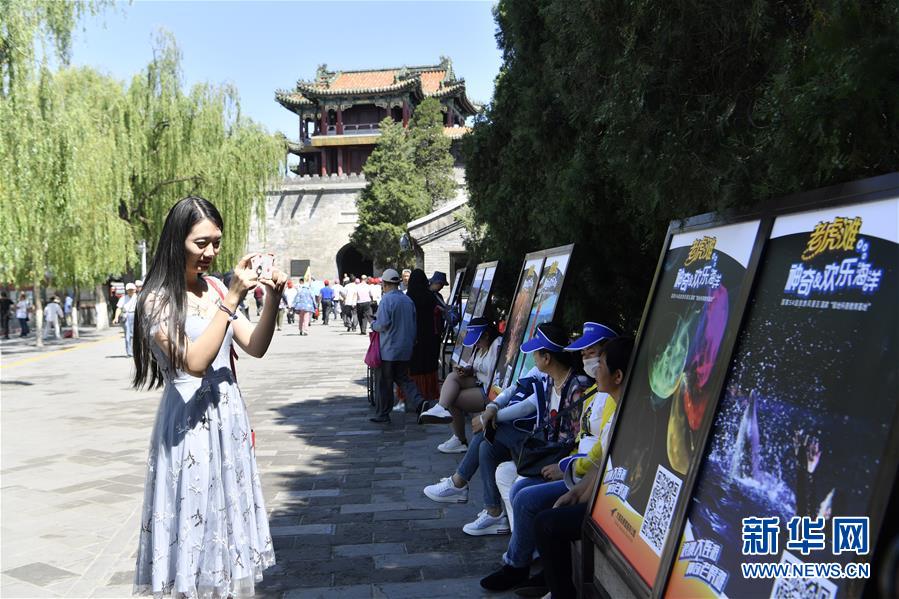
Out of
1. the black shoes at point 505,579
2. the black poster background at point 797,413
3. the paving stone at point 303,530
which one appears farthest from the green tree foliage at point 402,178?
the black poster background at point 797,413

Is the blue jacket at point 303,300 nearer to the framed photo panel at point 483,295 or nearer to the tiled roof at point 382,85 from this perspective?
the framed photo panel at point 483,295

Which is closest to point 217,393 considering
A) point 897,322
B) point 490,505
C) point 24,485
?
point 897,322

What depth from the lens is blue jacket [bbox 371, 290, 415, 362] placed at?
29.4 feet

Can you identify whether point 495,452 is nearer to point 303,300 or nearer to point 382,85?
point 303,300

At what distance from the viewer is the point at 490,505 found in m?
5.08

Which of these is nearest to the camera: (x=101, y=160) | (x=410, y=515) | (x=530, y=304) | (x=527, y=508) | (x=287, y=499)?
(x=527, y=508)

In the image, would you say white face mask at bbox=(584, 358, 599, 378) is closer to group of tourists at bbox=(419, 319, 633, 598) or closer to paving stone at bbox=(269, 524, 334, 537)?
group of tourists at bbox=(419, 319, 633, 598)

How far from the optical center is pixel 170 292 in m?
2.82

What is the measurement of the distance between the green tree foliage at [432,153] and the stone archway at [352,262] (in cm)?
912

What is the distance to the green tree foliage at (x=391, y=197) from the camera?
39.2 meters

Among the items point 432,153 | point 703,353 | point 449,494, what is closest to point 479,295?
point 449,494

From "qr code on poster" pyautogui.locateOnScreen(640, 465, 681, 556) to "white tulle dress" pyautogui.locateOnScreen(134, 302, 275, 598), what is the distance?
1.48 m

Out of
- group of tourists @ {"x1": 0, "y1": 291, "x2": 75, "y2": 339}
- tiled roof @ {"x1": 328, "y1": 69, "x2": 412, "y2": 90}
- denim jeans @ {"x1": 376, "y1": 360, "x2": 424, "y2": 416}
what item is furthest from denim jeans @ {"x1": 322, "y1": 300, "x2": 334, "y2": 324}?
tiled roof @ {"x1": 328, "y1": 69, "x2": 412, "y2": 90}

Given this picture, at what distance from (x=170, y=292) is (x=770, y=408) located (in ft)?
6.69
